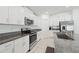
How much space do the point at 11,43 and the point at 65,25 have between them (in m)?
2.37

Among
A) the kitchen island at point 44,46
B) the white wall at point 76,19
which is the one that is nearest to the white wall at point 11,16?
the kitchen island at point 44,46

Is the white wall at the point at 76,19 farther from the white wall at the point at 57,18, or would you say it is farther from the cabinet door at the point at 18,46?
the cabinet door at the point at 18,46

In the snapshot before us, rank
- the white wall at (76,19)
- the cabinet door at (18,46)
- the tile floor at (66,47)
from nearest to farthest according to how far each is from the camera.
A: the tile floor at (66,47) → the cabinet door at (18,46) → the white wall at (76,19)

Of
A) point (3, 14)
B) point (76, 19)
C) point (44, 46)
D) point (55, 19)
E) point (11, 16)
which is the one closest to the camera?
point (44, 46)

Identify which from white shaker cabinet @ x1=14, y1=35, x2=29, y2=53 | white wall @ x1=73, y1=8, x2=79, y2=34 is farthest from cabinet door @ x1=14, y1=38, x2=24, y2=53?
white wall @ x1=73, y1=8, x2=79, y2=34

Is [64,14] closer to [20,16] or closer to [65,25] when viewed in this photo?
[65,25]

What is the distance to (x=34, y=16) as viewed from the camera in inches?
136

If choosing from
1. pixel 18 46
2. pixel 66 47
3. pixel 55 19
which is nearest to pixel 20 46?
pixel 18 46

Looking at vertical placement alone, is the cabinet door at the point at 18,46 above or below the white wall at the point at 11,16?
below

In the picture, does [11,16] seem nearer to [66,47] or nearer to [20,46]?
[20,46]

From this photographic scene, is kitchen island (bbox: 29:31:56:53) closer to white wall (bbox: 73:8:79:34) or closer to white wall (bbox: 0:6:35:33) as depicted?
white wall (bbox: 0:6:35:33)

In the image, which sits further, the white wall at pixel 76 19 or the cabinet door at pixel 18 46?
the white wall at pixel 76 19
